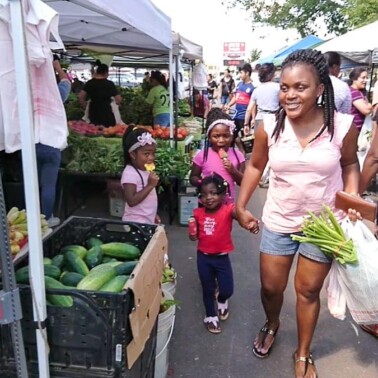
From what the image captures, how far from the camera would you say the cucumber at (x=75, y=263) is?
2.10m

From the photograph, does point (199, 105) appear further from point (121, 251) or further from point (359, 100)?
point (121, 251)

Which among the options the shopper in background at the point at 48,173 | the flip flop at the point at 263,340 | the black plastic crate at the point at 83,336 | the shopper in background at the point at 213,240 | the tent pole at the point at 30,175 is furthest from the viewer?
the shopper in background at the point at 48,173

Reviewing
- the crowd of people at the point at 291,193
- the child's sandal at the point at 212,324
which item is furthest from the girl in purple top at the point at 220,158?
the child's sandal at the point at 212,324

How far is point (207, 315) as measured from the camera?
329 cm

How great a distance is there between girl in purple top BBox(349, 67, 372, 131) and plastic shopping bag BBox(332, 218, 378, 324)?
429cm

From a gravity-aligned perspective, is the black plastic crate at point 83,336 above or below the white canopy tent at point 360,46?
below

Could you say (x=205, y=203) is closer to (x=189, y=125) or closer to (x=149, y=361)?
(x=149, y=361)

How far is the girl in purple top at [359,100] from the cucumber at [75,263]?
16.9ft

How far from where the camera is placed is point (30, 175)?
161 centimetres

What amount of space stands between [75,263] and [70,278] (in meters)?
0.15

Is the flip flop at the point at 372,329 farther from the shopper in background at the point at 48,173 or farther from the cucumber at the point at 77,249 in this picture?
the shopper in background at the point at 48,173

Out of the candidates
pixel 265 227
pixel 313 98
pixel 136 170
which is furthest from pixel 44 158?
pixel 313 98

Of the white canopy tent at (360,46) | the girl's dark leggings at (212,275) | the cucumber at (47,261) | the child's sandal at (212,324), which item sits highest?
the white canopy tent at (360,46)

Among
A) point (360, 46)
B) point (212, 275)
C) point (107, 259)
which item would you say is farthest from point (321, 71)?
point (360, 46)
